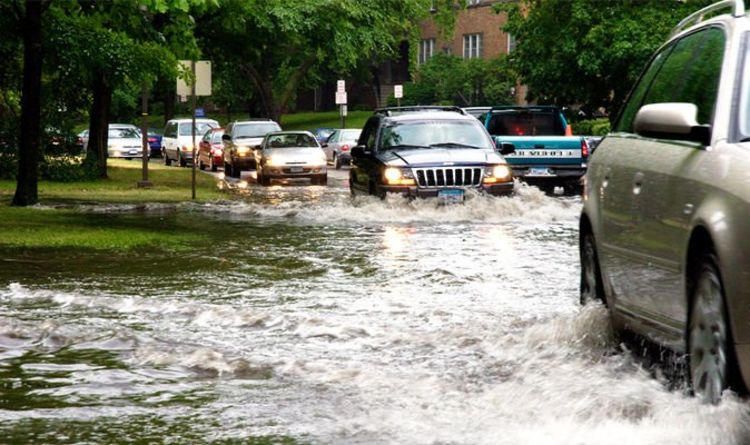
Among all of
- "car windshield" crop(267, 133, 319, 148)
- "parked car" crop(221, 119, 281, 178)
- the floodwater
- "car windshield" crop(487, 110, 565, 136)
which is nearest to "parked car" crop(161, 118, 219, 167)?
"parked car" crop(221, 119, 281, 178)

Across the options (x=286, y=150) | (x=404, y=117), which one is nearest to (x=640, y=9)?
(x=286, y=150)

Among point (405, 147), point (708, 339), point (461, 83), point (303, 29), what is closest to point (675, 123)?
point (708, 339)

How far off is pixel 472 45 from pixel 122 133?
29968 mm

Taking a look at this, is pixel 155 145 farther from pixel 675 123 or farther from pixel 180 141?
pixel 675 123

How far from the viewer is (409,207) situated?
23.1 meters

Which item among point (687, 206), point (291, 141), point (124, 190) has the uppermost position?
point (687, 206)

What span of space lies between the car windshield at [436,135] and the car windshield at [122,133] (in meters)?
43.1

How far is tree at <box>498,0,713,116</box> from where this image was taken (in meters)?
47.3

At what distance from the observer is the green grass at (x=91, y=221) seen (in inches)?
739

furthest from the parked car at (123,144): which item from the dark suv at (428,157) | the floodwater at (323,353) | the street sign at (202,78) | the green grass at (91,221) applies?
the floodwater at (323,353)

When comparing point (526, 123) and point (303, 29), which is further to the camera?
point (303, 29)

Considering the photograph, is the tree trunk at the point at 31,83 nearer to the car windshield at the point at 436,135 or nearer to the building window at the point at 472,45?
the car windshield at the point at 436,135

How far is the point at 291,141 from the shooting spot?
4175 centimetres

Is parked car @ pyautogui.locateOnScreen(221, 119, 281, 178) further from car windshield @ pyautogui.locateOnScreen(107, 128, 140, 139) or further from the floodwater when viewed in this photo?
the floodwater
